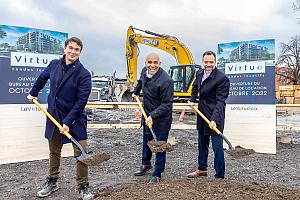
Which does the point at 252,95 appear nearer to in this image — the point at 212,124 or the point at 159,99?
the point at 212,124

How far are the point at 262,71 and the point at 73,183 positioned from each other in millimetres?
4514

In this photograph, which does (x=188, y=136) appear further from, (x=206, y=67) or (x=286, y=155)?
(x=206, y=67)

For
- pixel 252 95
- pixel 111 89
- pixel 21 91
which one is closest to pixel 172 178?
pixel 21 91

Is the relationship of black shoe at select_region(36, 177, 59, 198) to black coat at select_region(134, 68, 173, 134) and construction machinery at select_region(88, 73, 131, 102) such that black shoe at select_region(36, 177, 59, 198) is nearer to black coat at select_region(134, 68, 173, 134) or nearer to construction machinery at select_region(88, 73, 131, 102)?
black coat at select_region(134, 68, 173, 134)

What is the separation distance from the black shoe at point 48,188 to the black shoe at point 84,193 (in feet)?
1.63

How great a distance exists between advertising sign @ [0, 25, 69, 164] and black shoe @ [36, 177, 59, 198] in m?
1.92

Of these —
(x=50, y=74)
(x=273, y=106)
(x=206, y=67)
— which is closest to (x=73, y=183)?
(x=50, y=74)

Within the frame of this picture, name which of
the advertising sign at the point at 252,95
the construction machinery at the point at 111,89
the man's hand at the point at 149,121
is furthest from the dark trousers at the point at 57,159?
the construction machinery at the point at 111,89

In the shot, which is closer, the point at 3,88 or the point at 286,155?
the point at 3,88

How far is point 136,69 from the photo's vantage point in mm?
20016

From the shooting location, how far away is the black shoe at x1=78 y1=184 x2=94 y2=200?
4121 mm

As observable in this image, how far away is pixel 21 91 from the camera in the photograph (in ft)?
20.4

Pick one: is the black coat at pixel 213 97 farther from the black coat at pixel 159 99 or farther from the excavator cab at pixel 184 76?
the excavator cab at pixel 184 76

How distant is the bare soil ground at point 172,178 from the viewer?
12.6 feet
